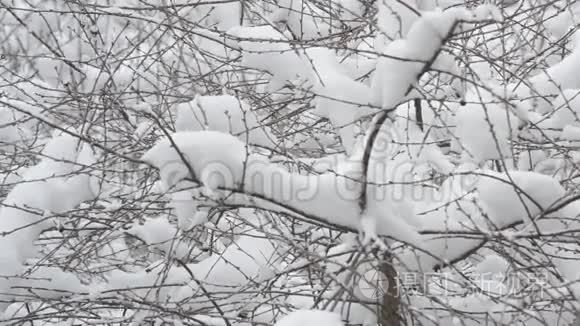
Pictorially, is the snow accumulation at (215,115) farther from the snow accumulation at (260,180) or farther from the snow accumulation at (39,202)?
the snow accumulation at (39,202)

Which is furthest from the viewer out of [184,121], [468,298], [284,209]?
[468,298]

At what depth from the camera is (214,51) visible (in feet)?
12.5

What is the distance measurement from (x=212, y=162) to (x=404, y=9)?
1.08 m

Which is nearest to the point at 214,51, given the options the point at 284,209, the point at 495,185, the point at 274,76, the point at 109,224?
the point at 274,76

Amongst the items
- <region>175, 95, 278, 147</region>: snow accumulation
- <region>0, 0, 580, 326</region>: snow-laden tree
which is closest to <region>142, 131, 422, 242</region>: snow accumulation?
<region>0, 0, 580, 326</region>: snow-laden tree

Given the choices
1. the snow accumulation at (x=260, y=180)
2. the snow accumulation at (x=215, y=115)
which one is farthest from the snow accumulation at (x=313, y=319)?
the snow accumulation at (x=215, y=115)

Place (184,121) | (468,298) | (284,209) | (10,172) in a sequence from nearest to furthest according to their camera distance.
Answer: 1. (284,209)
2. (184,121)
3. (468,298)
4. (10,172)

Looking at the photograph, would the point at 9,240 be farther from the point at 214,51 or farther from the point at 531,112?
the point at 531,112
